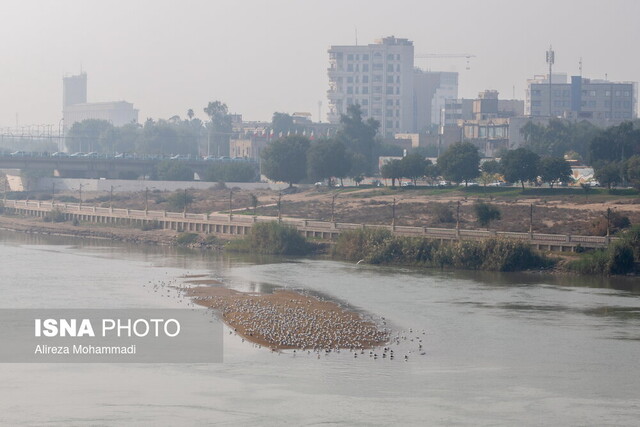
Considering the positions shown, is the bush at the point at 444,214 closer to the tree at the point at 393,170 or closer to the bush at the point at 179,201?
the tree at the point at 393,170

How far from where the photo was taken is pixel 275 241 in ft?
337

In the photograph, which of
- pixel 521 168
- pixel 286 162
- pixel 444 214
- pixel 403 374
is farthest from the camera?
pixel 286 162

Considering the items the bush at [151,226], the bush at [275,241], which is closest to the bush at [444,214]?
the bush at [275,241]

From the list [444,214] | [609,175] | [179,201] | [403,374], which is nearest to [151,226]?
[179,201]

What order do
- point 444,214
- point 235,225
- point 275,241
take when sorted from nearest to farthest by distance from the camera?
point 275,241 → point 444,214 → point 235,225

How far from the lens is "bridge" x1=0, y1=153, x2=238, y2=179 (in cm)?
17838

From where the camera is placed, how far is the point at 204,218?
12238 cm

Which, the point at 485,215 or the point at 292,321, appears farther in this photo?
the point at 485,215

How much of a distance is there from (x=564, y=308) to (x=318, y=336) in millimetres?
18393

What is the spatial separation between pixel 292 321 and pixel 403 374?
489 inches

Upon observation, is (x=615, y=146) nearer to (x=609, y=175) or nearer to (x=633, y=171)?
(x=609, y=175)

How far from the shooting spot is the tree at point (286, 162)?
154m

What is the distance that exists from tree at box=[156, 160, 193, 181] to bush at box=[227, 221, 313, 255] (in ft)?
249

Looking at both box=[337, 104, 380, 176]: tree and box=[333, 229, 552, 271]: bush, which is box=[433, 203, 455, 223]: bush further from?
box=[337, 104, 380, 176]: tree
